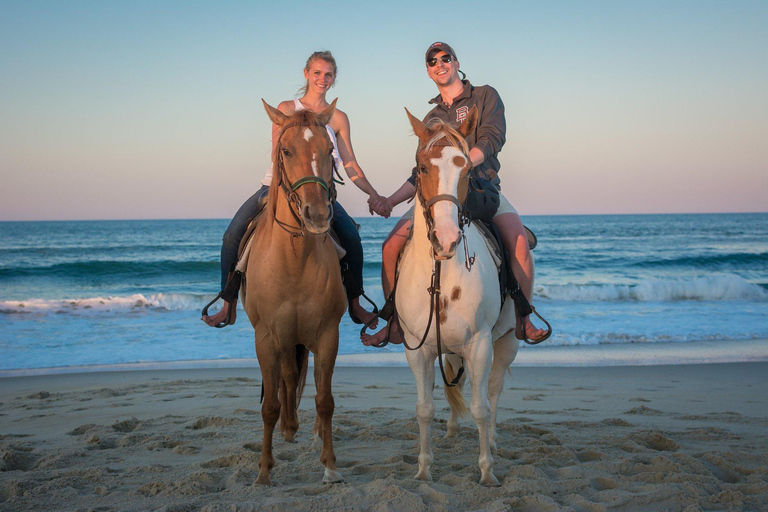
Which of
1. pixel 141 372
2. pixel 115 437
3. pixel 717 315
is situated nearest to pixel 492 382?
pixel 115 437

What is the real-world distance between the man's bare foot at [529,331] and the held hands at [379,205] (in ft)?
4.26

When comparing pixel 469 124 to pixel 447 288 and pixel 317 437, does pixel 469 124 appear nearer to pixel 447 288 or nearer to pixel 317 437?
pixel 447 288

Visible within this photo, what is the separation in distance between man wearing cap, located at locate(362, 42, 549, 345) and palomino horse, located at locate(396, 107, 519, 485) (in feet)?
0.89

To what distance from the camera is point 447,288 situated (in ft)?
12.5

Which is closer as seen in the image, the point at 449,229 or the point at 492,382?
the point at 449,229

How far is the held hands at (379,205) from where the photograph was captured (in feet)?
15.3

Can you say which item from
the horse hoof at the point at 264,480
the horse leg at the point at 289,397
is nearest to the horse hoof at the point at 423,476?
the horse hoof at the point at 264,480

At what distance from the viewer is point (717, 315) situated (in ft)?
43.2

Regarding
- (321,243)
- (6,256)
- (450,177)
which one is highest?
(450,177)

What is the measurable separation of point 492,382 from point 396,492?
5.18ft

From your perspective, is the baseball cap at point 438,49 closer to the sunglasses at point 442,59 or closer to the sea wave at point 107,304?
the sunglasses at point 442,59

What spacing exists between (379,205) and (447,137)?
1.17 metres

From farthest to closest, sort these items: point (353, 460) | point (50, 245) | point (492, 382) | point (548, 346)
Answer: point (50, 245), point (548, 346), point (492, 382), point (353, 460)

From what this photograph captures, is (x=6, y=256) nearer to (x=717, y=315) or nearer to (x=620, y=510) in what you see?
(x=717, y=315)
